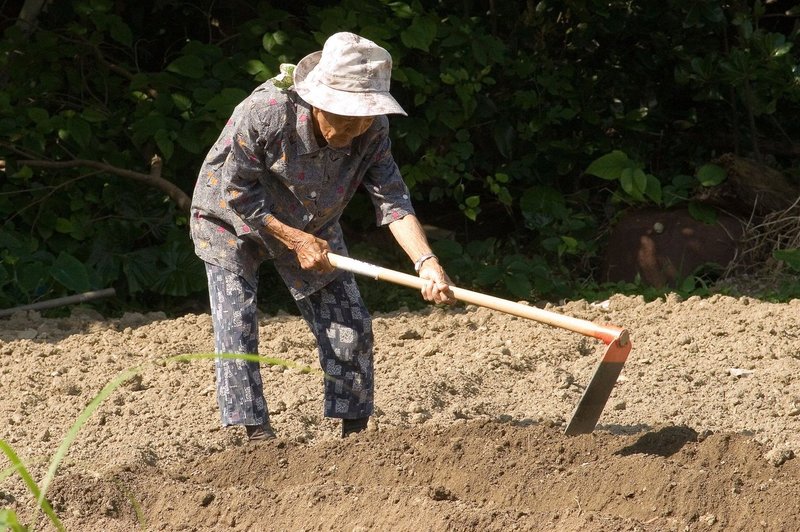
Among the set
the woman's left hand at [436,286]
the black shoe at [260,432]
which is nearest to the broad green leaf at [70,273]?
the black shoe at [260,432]

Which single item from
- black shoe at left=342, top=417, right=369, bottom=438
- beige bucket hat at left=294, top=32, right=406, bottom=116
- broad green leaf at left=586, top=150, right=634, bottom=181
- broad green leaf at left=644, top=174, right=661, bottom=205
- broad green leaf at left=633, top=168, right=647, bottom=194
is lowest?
broad green leaf at left=644, top=174, right=661, bottom=205

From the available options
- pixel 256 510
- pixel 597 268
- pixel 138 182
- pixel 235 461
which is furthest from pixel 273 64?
pixel 256 510

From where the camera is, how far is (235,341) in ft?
12.4

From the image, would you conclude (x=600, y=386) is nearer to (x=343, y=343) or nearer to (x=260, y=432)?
(x=343, y=343)

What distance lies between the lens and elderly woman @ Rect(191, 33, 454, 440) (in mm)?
3412

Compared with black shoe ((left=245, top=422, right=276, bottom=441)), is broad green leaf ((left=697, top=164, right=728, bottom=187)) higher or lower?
lower

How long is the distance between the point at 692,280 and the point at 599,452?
2.93 metres

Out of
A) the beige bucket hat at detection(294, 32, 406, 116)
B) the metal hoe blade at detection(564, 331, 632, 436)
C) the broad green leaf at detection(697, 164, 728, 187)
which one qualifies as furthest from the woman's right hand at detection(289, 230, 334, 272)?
the broad green leaf at detection(697, 164, 728, 187)

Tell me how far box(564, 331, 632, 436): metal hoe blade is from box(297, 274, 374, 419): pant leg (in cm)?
74

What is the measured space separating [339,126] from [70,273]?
10.2 ft

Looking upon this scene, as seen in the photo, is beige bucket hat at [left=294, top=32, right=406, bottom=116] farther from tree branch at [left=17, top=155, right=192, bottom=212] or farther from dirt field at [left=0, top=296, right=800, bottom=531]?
tree branch at [left=17, top=155, right=192, bottom=212]

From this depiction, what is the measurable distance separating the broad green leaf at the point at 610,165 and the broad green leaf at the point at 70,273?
9.75 feet

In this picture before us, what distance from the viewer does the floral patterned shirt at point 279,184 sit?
356 cm

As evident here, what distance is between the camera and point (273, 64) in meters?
6.09
